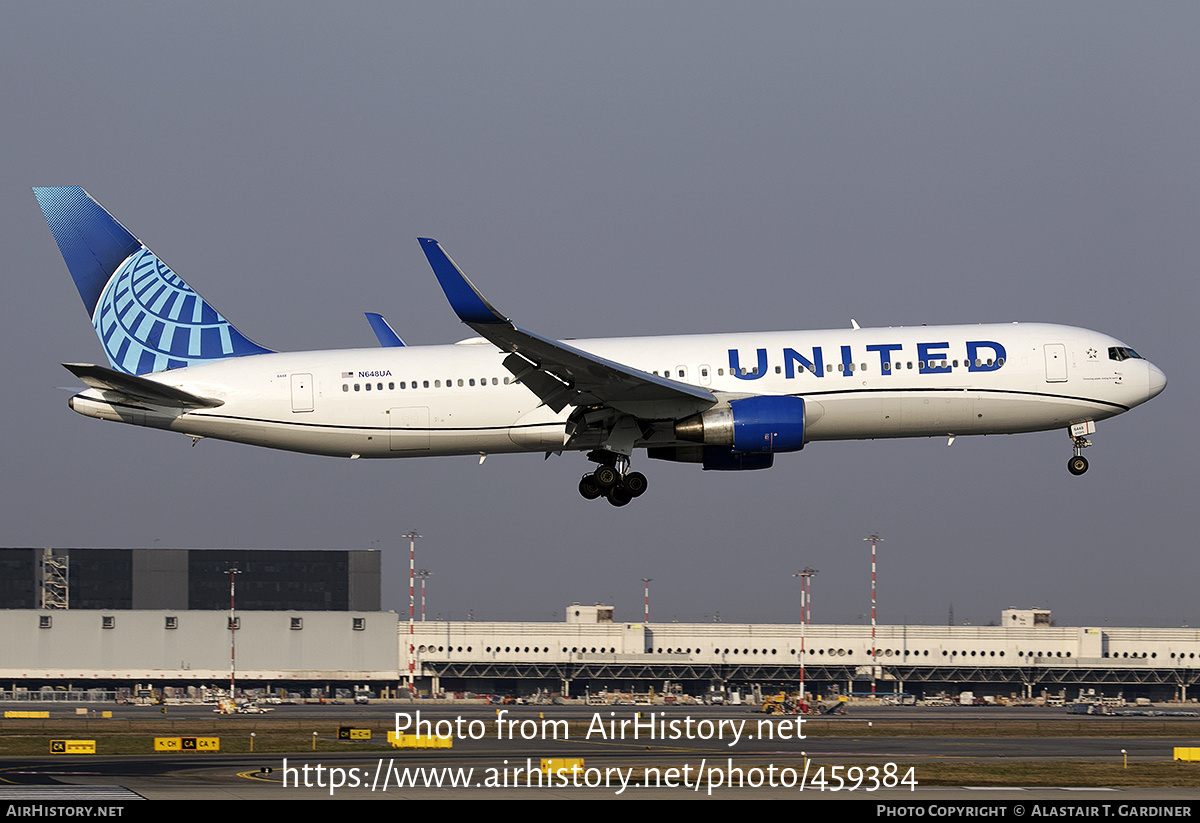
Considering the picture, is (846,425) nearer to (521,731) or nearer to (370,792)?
(370,792)

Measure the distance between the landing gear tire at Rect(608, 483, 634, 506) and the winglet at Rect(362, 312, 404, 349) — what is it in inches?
392

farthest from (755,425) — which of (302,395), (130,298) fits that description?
(130,298)

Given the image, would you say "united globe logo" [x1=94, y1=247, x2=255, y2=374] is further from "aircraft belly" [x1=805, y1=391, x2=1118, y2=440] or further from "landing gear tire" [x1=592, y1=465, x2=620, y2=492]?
"aircraft belly" [x1=805, y1=391, x2=1118, y2=440]

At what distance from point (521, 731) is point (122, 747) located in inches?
692

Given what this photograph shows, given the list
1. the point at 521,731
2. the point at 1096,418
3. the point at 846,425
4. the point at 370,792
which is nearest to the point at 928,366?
the point at 846,425

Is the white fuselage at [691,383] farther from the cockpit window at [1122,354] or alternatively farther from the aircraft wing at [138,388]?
the aircraft wing at [138,388]

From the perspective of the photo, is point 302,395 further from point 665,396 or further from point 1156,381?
point 1156,381

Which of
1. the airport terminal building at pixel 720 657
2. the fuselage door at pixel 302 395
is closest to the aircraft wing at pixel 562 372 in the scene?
the fuselage door at pixel 302 395

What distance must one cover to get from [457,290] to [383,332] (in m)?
14.0

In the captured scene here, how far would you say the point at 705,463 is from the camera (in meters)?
46.9

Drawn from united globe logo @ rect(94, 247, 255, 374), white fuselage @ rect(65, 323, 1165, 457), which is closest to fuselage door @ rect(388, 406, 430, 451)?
white fuselage @ rect(65, 323, 1165, 457)

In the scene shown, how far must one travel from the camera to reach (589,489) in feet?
153
